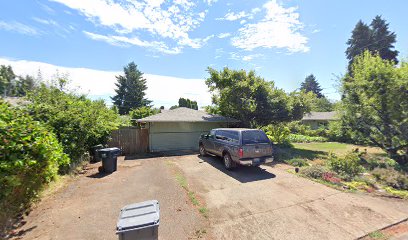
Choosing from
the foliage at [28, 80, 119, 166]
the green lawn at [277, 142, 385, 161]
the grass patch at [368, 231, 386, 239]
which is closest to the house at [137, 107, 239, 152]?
the foliage at [28, 80, 119, 166]

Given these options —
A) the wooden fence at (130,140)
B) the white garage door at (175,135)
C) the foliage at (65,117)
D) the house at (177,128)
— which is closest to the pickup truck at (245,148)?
the house at (177,128)

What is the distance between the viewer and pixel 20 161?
3.81 meters

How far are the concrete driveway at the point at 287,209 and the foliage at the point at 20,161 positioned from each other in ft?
14.2

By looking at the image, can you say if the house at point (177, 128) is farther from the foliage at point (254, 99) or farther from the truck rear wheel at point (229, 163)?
the truck rear wheel at point (229, 163)

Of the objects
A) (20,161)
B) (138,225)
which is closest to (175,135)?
(20,161)

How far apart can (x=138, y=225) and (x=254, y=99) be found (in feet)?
47.5

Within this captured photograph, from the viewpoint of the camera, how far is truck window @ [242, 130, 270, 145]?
27.8ft

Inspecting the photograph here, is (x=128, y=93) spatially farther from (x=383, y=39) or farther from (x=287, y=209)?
(x=383, y=39)

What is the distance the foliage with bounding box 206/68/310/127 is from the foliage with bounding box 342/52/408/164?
3.98 metres

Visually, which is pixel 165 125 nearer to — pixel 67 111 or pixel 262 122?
pixel 67 111

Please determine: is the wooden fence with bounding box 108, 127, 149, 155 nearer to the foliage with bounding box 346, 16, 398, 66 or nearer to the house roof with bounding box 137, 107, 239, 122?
the house roof with bounding box 137, 107, 239, 122

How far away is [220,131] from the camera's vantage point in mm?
10438

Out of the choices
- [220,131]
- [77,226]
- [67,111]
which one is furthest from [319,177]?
[67,111]

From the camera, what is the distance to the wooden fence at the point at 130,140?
13.7 metres
